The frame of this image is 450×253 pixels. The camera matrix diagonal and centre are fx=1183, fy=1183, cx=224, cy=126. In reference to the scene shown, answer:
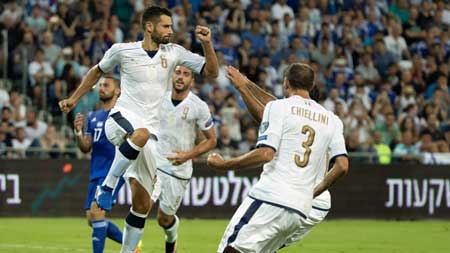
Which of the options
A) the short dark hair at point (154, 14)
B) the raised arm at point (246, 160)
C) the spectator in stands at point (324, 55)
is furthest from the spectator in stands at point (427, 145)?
the raised arm at point (246, 160)

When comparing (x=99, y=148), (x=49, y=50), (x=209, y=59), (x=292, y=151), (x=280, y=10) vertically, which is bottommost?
(x=49, y=50)

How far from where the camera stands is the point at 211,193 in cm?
2352

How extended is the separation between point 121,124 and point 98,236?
6.05 ft

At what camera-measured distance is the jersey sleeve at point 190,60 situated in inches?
505

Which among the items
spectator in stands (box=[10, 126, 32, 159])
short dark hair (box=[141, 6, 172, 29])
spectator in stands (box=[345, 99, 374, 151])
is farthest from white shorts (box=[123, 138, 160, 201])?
spectator in stands (box=[345, 99, 374, 151])

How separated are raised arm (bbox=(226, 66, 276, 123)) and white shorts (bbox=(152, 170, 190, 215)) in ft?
12.1

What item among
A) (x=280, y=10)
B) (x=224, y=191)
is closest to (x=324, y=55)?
(x=280, y=10)

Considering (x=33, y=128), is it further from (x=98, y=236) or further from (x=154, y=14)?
(x=154, y=14)

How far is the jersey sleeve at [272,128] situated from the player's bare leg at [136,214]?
3.50m

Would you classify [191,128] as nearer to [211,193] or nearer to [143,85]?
[143,85]

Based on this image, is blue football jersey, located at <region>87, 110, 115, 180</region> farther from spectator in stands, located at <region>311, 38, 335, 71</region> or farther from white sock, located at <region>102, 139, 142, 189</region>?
spectator in stands, located at <region>311, 38, 335, 71</region>

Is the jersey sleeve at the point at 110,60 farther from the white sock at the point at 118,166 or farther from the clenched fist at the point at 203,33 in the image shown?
the clenched fist at the point at 203,33

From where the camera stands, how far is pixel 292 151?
32.6ft

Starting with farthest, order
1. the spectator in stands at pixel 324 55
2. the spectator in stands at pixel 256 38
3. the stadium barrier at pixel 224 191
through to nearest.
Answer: the spectator in stands at pixel 324 55 < the spectator in stands at pixel 256 38 < the stadium barrier at pixel 224 191
